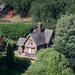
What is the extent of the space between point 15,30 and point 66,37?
72.8 feet

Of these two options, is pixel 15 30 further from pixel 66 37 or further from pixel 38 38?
pixel 66 37

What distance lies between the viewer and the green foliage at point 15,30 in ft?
173

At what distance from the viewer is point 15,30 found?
175 ft

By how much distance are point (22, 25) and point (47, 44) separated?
503 inches

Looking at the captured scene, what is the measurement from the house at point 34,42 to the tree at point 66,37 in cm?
876

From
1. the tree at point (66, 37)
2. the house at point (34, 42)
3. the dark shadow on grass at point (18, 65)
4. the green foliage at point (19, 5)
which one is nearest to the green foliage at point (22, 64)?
the dark shadow on grass at point (18, 65)

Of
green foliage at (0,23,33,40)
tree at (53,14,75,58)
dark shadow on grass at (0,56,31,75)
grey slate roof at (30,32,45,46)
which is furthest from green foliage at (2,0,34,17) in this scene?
tree at (53,14,75,58)

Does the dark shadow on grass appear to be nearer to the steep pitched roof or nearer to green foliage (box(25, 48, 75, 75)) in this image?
green foliage (box(25, 48, 75, 75))

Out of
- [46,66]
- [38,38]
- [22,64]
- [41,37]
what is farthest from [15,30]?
[46,66]

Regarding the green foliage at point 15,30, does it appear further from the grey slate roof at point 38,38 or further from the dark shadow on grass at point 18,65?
the dark shadow on grass at point 18,65

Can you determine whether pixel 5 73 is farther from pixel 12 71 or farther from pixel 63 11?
pixel 63 11

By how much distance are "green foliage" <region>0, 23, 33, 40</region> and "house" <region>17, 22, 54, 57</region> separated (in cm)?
677

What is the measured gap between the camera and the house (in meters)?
43.8

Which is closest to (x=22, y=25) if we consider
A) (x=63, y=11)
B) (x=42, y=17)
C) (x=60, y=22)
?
(x=42, y=17)
